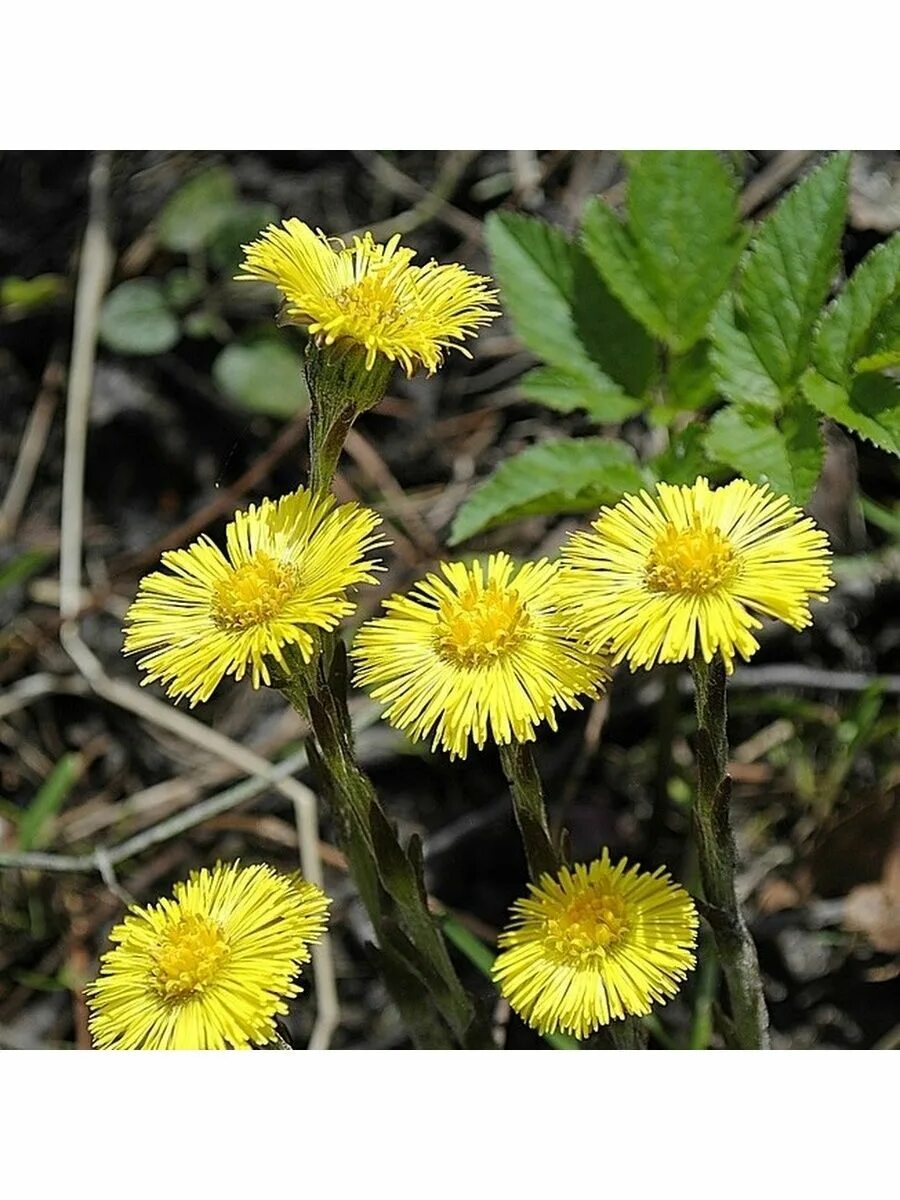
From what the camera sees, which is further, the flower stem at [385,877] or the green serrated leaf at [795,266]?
the green serrated leaf at [795,266]

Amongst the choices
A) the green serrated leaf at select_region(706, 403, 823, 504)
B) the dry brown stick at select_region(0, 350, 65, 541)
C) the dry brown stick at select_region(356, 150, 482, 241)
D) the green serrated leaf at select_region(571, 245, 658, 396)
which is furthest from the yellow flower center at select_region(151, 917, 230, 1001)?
the dry brown stick at select_region(356, 150, 482, 241)

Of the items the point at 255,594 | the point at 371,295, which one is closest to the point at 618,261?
the point at 371,295

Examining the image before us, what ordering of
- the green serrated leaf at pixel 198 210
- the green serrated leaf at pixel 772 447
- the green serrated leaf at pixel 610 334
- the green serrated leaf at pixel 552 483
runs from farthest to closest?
the green serrated leaf at pixel 198 210, the green serrated leaf at pixel 610 334, the green serrated leaf at pixel 552 483, the green serrated leaf at pixel 772 447

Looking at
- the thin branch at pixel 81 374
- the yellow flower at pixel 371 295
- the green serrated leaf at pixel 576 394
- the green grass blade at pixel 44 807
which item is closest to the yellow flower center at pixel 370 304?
the yellow flower at pixel 371 295

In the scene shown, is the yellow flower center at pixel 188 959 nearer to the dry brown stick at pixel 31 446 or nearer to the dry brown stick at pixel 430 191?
the dry brown stick at pixel 31 446

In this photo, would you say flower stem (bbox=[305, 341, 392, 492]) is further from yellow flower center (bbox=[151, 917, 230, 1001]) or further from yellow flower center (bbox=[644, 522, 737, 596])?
yellow flower center (bbox=[151, 917, 230, 1001])

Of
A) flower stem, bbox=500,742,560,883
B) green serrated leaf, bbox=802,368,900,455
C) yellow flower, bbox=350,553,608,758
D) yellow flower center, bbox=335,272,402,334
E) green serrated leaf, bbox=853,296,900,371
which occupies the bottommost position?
flower stem, bbox=500,742,560,883
